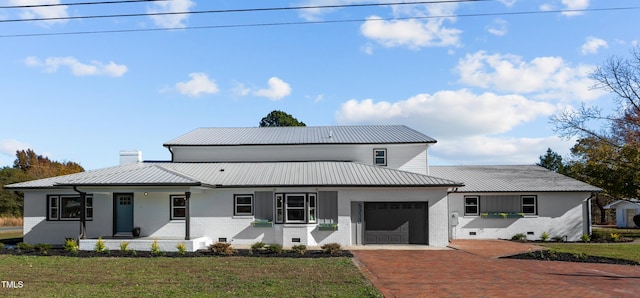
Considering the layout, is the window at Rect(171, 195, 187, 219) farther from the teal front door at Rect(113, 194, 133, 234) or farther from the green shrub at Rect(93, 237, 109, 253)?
the green shrub at Rect(93, 237, 109, 253)

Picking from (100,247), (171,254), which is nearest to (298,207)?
(171,254)

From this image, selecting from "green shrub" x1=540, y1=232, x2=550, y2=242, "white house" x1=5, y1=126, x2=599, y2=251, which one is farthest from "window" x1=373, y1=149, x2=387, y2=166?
"green shrub" x1=540, y1=232, x2=550, y2=242

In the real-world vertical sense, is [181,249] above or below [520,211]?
below

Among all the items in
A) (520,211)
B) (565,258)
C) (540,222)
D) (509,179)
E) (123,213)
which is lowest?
(565,258)

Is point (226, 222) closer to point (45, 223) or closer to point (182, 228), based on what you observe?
point (182, 228)

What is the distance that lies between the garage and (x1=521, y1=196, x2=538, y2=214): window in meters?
7.93

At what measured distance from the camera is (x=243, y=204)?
2414cm

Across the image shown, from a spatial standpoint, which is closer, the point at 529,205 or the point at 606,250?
the point at 606,250

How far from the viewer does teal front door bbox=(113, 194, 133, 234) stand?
79.3 feet

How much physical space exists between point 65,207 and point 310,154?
40.6 ft

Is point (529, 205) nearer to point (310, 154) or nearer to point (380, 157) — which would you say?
point (380, 157)

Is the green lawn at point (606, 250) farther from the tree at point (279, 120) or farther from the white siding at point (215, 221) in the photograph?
the tree at point (279, 120)

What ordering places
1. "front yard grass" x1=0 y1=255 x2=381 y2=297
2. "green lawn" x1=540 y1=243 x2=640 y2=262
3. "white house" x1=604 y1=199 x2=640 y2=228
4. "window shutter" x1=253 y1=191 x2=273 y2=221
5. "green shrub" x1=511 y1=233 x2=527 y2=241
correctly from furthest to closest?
1. "white house" x1=604 y1=199 x2=640 y2=228
2. "green shrub" x1=511 y1=233 x2=527 y2=241
3. "window shutter" x1=253 y1=191 x2=273 y2=221
4. "green lawn" x1=540 y1=243 x2=640 y2=262
5. "front yard grass" x1=0 y1=255 x2=381 y2=297

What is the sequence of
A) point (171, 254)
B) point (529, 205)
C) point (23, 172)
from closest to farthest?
point (171, 254), point (529, 205), point (23, 172)
